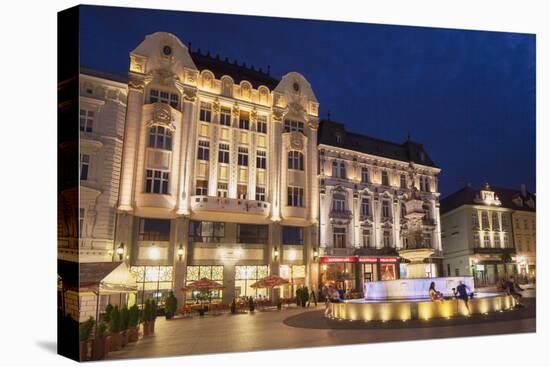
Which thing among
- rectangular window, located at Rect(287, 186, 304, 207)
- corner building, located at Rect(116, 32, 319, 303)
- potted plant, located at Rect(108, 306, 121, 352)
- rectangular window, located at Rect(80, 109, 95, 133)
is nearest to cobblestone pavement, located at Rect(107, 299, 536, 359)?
potted plant, located at Rect(108, 306, 121, 352)

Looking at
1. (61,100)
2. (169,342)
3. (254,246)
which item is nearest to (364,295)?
(254,246)

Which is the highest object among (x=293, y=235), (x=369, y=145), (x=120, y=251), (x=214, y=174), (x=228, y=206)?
(x=369, y=145)

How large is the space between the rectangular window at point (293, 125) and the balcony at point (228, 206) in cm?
384

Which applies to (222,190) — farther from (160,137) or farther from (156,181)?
(160,137)

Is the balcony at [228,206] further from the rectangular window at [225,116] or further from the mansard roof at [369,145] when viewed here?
the mansard roof at [369,145]

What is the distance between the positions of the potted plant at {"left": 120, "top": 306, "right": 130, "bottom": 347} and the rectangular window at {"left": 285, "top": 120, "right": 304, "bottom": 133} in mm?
11607

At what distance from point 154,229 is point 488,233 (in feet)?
61.5

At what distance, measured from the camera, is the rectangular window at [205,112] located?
20.5 meters

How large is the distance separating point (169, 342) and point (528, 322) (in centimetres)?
1406

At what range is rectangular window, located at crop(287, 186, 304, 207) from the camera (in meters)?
21.8

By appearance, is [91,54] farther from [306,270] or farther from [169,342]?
[306,270]

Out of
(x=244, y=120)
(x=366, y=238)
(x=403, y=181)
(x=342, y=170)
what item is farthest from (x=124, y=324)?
(x=403, y=181)

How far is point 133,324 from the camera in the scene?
1402cm

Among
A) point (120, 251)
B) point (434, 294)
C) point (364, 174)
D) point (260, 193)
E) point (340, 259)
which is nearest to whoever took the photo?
point (120, 251)
